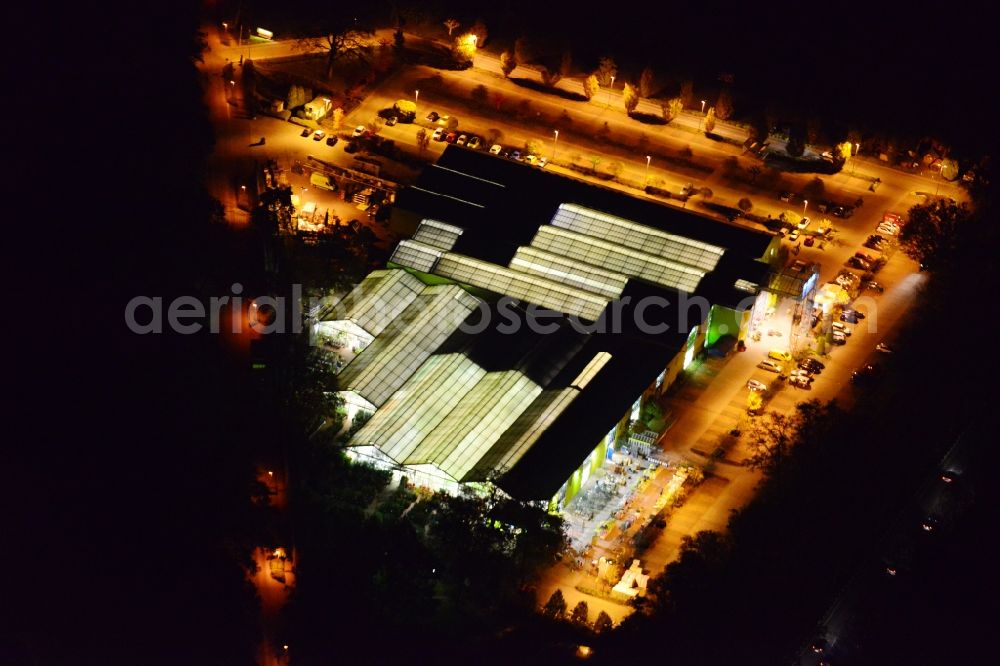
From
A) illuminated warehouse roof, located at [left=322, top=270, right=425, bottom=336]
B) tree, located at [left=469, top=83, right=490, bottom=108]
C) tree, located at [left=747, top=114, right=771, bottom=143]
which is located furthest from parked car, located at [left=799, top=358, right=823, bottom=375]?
tree, located at [left=469, top=83, right=490, bottom=108]

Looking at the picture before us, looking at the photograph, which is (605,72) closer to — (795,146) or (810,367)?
(795,146)

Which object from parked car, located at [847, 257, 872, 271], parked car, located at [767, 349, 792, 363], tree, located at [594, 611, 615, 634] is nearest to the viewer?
tree, located at [594, 611, 615, 634]

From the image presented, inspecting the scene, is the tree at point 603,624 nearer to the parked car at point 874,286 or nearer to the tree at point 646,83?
the parked car at point 874,286

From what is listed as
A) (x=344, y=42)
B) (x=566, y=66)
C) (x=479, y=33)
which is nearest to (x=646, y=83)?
(x=566, y=66)

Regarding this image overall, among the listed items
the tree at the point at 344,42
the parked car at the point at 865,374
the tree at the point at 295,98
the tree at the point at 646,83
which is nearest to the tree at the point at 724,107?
the tree at the point at 646,83

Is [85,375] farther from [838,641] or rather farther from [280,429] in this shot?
[838,641]

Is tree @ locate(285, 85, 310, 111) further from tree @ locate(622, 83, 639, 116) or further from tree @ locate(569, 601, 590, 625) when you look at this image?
tree @ locate(569, 601, 590, 625)

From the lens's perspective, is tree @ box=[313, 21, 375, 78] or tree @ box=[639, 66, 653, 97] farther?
tree @ box=[313, 21, 375, 78]
